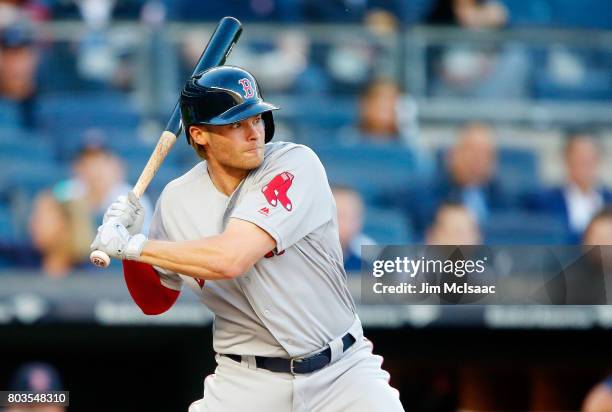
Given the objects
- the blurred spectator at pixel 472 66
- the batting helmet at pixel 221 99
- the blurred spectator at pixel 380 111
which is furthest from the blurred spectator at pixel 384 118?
the batting helmet at pixel 221 99

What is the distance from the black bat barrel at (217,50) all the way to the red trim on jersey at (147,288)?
507mm

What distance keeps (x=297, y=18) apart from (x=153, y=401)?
2042 millimetres

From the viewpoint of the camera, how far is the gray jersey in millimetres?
2844

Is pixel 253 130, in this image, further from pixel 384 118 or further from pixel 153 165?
pixel 384 118

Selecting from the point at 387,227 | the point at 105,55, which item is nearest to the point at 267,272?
the point at 387,227

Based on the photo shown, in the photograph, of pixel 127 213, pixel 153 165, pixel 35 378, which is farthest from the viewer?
pixel 35 378

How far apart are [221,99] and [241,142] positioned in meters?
0.12

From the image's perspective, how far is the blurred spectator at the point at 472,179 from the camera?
17.5 ft

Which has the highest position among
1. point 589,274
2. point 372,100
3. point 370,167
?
point 372,100

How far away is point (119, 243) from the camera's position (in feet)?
9.05

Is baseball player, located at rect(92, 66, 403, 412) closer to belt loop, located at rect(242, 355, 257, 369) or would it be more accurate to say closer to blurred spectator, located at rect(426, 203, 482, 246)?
belt loop, located at rect(242, 355, 257, 369)

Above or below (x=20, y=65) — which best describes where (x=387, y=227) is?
below

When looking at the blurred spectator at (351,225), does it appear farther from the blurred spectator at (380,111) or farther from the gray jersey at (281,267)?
the gray jersey at (281,267)

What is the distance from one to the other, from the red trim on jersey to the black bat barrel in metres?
0.51
